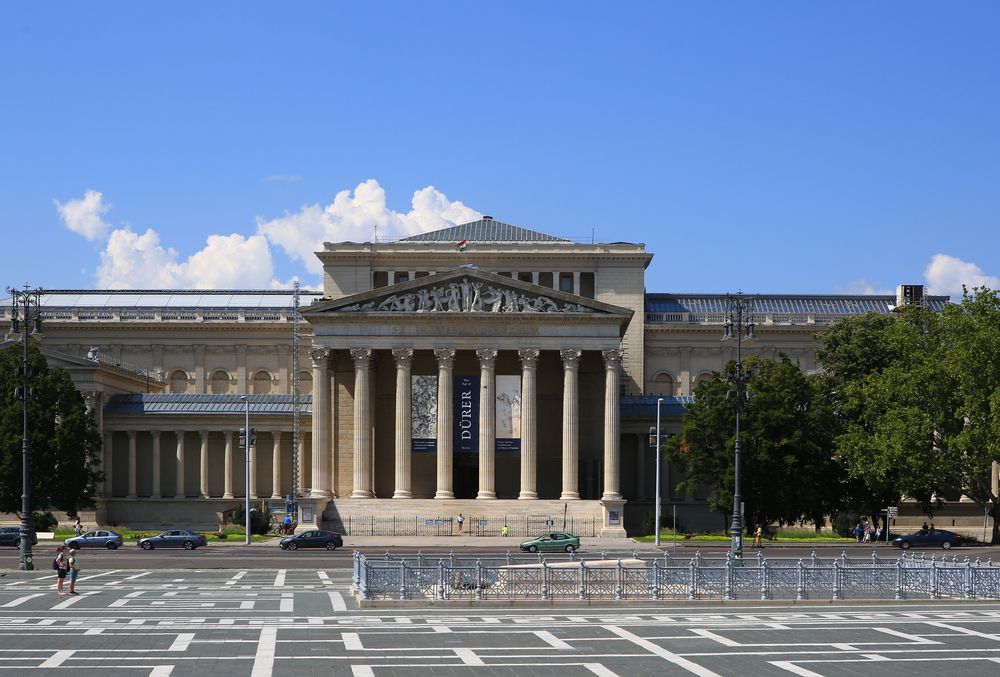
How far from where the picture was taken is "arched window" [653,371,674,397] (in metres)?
146

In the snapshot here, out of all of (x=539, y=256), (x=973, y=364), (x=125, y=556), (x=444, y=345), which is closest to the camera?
(x=125, y=556)

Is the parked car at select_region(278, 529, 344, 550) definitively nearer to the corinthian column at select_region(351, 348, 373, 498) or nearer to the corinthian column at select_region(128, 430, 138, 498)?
the corinthian column at select_region(351, 348, 373, 498)

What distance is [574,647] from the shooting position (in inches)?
1447

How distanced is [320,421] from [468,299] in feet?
49.9

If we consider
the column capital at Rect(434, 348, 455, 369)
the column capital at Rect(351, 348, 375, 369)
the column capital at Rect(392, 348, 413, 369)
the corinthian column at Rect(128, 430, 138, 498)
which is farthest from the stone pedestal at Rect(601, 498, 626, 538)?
the corinthian column at Rect(128, 430, 138, 498)

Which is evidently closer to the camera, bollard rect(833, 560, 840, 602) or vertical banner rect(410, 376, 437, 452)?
bollard rect(833, 560, 840, 602)

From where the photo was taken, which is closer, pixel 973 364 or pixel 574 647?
pixel 574 647

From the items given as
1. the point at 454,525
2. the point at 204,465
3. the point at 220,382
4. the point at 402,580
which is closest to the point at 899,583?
the point at 402,580

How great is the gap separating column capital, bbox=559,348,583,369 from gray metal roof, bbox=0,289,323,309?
51726 millimetres

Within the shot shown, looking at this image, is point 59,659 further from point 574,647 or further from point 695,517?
point 695,517

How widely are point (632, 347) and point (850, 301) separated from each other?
29063 mm

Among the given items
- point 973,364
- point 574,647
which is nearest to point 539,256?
point 973,364

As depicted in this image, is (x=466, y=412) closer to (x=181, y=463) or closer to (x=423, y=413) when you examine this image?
(x=423, y=413)

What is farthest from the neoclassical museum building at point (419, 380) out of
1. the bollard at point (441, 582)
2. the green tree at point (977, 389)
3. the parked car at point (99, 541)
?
the bollard at point (441, 582)
